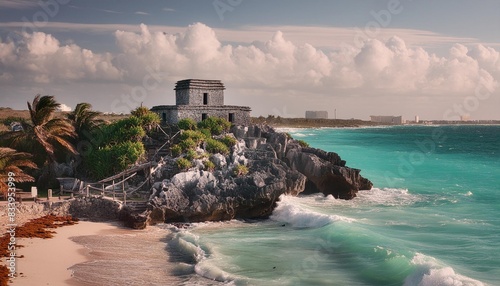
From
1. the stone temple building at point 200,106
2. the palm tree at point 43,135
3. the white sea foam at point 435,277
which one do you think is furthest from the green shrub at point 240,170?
the white sea foam at point 435,277

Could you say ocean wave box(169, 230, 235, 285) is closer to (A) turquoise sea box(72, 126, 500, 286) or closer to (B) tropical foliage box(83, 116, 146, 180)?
(A) turquoise sea box(72, 126, 500, 286)

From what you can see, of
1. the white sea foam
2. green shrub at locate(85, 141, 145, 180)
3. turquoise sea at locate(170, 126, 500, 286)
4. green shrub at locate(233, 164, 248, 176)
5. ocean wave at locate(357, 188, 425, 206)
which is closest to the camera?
the white sea foam

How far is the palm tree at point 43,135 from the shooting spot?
1158 inches

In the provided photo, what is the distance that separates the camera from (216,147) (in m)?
30.2

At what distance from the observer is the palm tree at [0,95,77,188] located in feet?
96.5

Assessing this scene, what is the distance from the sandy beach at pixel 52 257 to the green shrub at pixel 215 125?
1319 centimetres

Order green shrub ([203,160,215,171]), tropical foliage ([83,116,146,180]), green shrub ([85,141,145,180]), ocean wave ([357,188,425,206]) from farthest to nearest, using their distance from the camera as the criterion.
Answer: ocean wave ([357,188,425,206]), tropical foliage ([83,116,146,180]), green shrub ([85,141,145,180]), green shrub ([203,160,215,171])

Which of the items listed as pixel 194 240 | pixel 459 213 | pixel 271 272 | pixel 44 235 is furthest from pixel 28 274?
pixel 459 213

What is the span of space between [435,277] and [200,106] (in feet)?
81.6

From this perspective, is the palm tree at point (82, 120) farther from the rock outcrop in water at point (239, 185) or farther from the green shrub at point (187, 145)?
the rock outcrop in water at point (239, 185)

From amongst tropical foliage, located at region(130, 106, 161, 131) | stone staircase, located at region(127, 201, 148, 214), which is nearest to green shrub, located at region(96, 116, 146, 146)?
tropical foliage, located at region(130, 106, 161, 131)

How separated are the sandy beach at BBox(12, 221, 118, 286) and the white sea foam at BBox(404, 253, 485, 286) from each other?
12288 mm

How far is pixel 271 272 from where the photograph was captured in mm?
17656

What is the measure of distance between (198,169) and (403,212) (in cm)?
1318
